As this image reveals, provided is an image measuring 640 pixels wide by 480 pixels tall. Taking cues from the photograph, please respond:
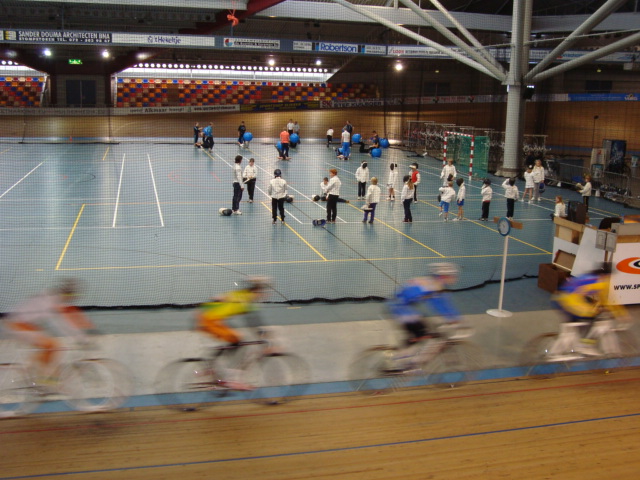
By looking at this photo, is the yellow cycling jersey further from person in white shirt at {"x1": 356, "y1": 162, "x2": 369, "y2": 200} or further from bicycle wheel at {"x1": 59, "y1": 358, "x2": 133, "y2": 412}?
person in white shirt at {"x1": 356, "y1": 162, "x2": 369, "y2": 200}

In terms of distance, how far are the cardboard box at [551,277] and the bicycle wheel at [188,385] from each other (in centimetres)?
779

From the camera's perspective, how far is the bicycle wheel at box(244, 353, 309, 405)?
7.14m

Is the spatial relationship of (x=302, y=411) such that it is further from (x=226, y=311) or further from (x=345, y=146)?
(x=345, y=146)

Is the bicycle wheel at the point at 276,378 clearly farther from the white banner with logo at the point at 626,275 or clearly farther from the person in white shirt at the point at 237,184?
the person in white shirt at the point at 237,184

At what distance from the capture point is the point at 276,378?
7312 mm

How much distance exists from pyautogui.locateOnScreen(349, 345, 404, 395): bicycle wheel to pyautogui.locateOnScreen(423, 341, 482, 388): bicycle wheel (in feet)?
1.33

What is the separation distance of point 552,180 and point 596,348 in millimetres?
22314

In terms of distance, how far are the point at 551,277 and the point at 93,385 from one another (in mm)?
9096

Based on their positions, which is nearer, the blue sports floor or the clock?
the clock

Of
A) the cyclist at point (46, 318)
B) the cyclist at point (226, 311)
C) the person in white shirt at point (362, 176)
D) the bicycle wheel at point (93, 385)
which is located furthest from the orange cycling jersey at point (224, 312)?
the person in white shirt at point (362, 176)

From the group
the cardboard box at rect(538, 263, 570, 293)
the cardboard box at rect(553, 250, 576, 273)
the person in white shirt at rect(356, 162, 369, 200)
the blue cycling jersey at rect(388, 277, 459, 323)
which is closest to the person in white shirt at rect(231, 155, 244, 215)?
the person in white shirt at rect(356, 162, 369, 200)

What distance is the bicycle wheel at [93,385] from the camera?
6738 mm

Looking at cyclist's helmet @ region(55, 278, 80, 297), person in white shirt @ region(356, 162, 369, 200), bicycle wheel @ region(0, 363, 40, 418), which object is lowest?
bicycle wheel @ region(0, 363, 40, 418)

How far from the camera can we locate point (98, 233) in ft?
55.4
